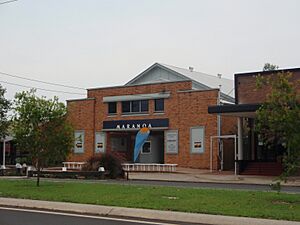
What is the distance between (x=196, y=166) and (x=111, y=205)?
25.8 meters

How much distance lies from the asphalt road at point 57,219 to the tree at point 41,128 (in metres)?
8.06

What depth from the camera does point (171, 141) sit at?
140 ft

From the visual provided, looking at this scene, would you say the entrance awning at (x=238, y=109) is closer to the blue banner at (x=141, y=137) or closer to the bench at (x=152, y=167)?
the bench at (x=152, y=167)

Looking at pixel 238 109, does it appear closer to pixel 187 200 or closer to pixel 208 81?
pixel 187 200

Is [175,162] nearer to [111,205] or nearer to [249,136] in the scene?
[249,136]

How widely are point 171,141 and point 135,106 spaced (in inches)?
188

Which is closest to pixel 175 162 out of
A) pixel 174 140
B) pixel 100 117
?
pixel 174 140

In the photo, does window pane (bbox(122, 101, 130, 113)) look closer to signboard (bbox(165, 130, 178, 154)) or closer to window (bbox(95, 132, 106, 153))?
window (bbox(95, 132, 106, 153))

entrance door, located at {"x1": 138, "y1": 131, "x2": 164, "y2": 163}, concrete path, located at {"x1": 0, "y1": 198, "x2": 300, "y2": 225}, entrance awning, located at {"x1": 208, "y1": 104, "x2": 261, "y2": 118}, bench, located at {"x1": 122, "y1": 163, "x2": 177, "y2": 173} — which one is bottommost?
concrete path, located at {"x1": 0, "y1": 198, "x2": 300, "y2": 225}

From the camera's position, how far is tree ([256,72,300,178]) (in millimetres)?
15633

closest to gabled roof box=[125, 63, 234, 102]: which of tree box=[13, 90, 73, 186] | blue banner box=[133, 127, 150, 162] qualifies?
blue banner box=[133, 127, 150, 162]

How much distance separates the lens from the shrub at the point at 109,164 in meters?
31.6

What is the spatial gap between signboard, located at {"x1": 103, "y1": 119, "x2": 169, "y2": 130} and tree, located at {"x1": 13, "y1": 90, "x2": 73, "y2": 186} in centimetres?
2064

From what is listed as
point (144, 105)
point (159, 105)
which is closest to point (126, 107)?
point (144, 105)
